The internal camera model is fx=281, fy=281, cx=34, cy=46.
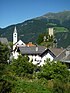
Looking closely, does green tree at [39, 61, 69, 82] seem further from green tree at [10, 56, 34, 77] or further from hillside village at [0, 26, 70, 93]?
green tree at [10, 56, 34, 77]

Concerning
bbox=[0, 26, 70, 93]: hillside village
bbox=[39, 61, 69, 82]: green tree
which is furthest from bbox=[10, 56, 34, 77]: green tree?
bbox=[39, 61, 69, 82]: green tree

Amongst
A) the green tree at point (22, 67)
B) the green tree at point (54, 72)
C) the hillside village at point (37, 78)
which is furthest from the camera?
the green tree at point (22, 67)

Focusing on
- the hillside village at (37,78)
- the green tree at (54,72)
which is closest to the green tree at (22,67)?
the hillside village at (37,78)

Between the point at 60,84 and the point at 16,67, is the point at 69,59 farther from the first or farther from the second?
the point at 60,84

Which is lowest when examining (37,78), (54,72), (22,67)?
(37,78)

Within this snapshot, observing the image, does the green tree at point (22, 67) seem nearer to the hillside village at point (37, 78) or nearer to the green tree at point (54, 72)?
the hillside village at point (37, 78)

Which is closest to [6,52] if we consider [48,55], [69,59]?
[48,55]

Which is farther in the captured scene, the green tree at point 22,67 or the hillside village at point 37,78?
the green tree at point 22,67

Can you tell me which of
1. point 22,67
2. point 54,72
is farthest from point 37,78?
point 22,67

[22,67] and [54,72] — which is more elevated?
[22,67]

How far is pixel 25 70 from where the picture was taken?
42.1 meters

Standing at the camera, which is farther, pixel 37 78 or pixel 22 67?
pixel 22 67

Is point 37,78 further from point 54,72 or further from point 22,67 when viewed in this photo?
point 22,67

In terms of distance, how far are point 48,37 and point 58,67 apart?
7465cm
